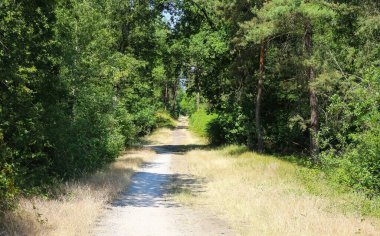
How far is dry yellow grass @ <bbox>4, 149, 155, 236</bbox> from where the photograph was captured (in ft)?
28.8

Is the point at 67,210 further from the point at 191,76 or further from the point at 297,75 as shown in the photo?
the point at 191,76

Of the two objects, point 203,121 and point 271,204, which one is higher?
point 203,121

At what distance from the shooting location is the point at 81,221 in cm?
1006

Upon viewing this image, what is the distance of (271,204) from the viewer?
1217 cm

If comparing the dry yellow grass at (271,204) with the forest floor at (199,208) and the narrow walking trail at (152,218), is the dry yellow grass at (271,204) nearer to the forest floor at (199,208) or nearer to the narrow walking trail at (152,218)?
the forest floor at (199,208)

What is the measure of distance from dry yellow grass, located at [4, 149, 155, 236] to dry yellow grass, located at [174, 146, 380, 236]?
2.86m

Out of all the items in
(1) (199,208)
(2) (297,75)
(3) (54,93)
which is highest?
(2) (297,75)

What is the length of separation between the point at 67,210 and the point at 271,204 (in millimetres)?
5559

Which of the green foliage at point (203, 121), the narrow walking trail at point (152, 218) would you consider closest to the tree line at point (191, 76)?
the narrow walking trail at point (152, 218)

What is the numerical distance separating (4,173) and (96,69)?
1267 centimetres

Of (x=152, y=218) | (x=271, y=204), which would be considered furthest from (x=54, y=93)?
(x=271, y=204)

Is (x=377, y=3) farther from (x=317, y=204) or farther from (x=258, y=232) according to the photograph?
(x=258, y=232)

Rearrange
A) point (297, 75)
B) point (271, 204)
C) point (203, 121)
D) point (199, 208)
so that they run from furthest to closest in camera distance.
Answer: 1. point (203, 121)
2. point (297, 75)
3. point (199, 208)
4. point (271, 204)

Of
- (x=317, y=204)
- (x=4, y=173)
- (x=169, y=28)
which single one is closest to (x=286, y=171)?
(x=317, y=204)
